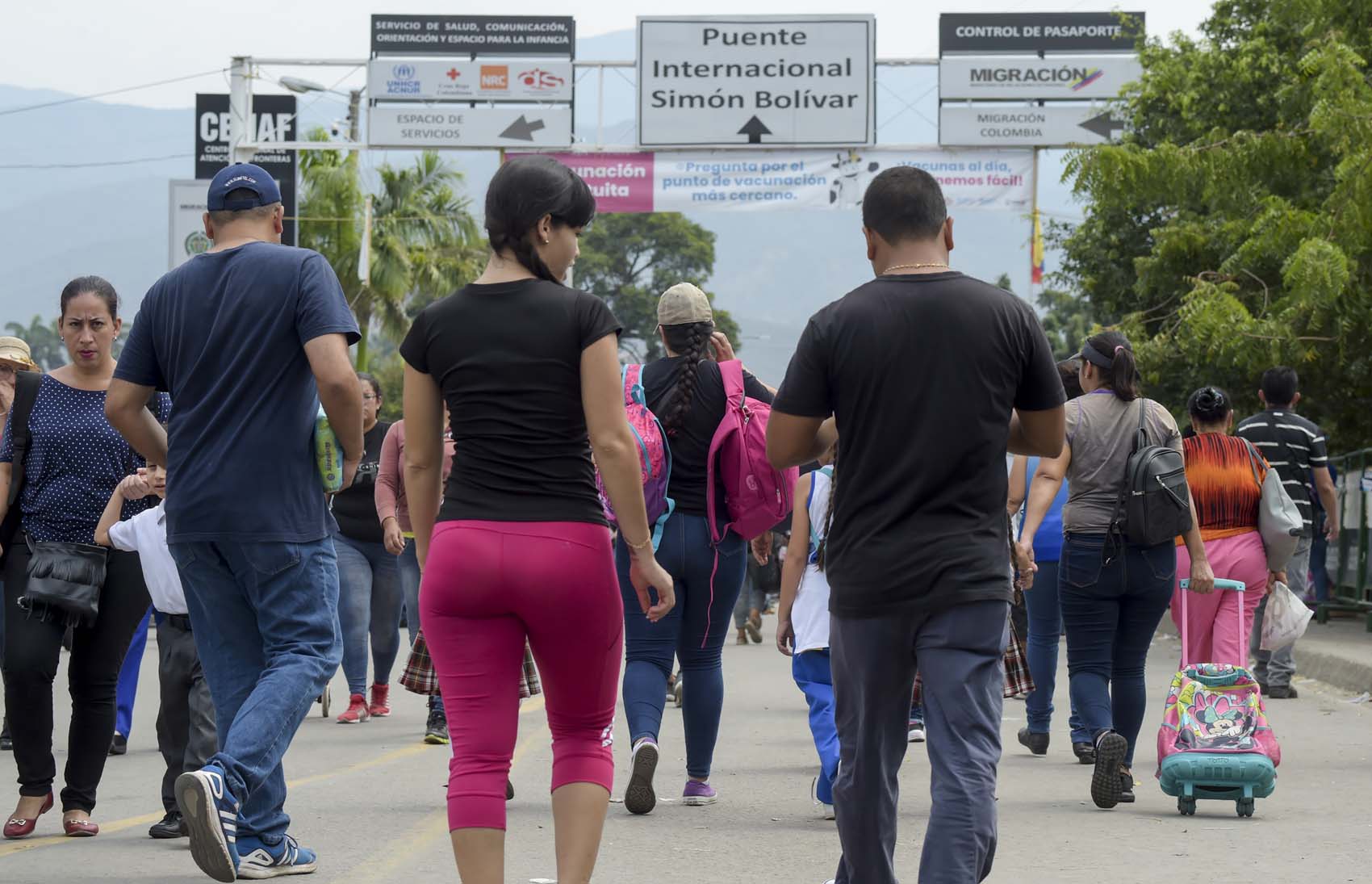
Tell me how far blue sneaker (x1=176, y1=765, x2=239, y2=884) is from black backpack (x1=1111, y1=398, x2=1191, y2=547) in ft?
13.4

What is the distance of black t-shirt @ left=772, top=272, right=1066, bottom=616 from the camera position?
4.43 m

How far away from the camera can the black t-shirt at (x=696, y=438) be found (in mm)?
7215

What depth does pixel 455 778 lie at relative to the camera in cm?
461

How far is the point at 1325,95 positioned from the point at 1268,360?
10.3 feet

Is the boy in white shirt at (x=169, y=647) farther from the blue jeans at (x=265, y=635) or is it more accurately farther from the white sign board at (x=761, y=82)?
the white sign board at (x=761, y=82)

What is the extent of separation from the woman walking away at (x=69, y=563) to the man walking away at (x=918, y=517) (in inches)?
122

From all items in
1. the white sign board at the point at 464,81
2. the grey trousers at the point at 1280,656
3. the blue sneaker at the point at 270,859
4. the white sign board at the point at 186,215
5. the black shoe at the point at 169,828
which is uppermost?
the white sign board at the point at 464,81

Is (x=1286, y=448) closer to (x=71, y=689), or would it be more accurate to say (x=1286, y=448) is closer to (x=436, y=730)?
(x=436, y=730)

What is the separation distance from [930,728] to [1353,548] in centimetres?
1434

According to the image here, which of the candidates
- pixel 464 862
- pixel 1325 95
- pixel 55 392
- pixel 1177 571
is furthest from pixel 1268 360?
pixel 464 862

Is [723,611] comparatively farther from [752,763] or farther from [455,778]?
[455,778]

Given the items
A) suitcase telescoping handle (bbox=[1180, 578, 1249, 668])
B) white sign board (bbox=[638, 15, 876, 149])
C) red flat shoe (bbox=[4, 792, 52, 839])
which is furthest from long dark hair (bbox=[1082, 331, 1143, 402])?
Answer: white sign board (bbox=[638, 15, 876, 149])

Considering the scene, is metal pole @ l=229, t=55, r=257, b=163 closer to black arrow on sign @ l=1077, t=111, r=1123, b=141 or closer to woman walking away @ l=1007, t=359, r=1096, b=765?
black arrow on sign @ l=1077, t=111, r=1123, b=141

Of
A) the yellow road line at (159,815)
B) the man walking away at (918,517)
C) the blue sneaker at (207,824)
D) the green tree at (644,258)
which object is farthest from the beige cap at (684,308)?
the green tree at (644,258)
